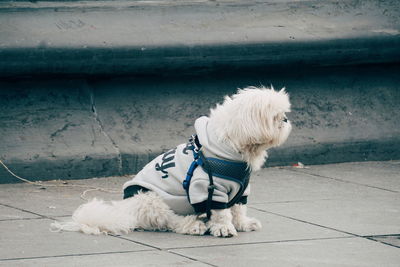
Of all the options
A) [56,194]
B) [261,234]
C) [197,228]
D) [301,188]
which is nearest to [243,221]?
[261,234]

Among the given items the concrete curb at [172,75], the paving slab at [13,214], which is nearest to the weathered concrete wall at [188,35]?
the concrete curb at [172,75]

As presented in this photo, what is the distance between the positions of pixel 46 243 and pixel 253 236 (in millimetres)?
1328

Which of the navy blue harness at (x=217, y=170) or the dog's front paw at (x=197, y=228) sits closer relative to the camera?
the navy blue harness at (x=217, y=170)

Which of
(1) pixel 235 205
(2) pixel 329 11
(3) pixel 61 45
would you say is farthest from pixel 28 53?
(2) pixel 329 11

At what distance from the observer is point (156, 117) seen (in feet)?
24.7

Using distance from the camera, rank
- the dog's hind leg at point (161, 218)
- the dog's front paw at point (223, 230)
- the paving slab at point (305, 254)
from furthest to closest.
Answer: the dog's hind leg at point (161, 218), the dog's front paw at point (223, 230), the paving slab at point (305, 254)

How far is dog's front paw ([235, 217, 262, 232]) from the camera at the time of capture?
5488 mm

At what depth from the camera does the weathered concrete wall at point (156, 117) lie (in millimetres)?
6996

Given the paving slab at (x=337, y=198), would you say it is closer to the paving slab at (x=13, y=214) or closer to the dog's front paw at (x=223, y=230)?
the dog's front paw at (x=223, y=230)

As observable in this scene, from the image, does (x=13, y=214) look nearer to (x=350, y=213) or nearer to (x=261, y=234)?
(x=261, y=234)

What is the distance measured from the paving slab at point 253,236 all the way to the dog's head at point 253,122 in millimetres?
486

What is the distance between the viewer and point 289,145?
7875 millimetres

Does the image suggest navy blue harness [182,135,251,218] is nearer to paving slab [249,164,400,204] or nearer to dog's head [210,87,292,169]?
dog's head [210,87,292,169]

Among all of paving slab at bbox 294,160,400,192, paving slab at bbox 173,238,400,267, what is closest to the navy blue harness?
paving slab at bbox 173,238,400,267
